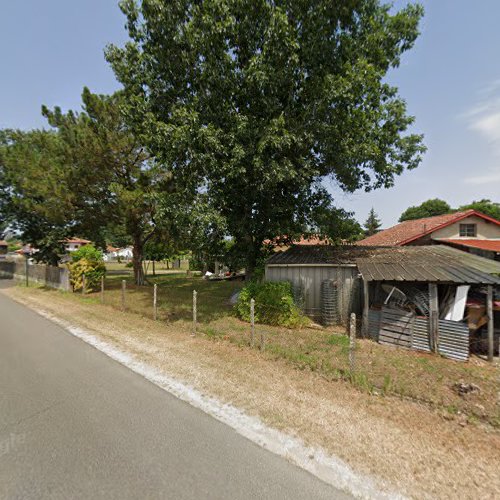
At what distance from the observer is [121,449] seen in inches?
131

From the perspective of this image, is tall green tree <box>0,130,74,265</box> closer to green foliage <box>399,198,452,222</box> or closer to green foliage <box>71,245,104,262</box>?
green foliage <box>71,245,104,262</box>

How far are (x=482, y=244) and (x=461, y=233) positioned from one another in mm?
1737

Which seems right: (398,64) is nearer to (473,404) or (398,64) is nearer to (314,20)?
(314,20)

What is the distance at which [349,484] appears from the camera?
286 centimetres

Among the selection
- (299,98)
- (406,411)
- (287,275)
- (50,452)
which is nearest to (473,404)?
(406,411)

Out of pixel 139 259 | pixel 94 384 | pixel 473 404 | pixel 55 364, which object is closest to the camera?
pixel 473 404

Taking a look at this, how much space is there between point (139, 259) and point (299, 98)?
15.0 meters

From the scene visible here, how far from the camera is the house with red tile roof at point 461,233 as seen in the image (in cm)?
2055

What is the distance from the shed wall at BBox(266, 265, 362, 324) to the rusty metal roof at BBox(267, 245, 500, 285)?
0.26 m

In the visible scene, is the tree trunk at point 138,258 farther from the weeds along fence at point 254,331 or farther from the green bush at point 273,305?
the green bush at point 273,305

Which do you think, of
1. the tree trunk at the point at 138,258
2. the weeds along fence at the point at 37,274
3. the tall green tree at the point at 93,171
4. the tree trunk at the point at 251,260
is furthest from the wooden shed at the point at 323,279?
the weeds along fence at the point at 37,274

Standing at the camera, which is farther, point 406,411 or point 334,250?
point 334,250

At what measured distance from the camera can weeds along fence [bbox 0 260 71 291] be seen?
17.9 metres

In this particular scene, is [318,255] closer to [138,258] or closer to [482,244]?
[138,258]
